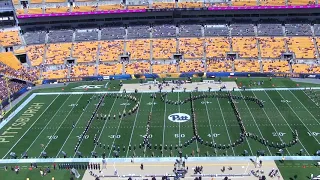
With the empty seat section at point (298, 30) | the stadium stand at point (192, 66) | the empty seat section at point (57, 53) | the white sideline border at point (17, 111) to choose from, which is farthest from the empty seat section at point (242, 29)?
the white sideline border at point (17, 111)

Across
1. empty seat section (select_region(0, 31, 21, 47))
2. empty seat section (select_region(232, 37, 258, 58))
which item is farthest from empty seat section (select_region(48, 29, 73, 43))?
empty seat section (select_region(232, 37, 258, 58))

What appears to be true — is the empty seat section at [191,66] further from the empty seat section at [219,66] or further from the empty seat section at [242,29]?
the empty seat section at [242,29]

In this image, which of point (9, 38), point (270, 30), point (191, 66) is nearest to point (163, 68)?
point (191, 66)

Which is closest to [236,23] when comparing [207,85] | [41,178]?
[207,85]

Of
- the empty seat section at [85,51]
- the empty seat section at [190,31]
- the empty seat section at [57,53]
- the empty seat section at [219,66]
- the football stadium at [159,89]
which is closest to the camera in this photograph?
the football stadium at [159,89]

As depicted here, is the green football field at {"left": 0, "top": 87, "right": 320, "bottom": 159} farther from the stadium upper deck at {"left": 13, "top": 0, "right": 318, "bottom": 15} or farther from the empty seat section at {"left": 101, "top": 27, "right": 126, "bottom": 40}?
the stadium upper deck at {"left": 13, "top": 0, "right": 318, "bottom": 15}

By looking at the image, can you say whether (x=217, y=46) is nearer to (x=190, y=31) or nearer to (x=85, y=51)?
(x=190, y=31)

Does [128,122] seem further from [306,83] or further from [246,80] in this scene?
[306,83]
